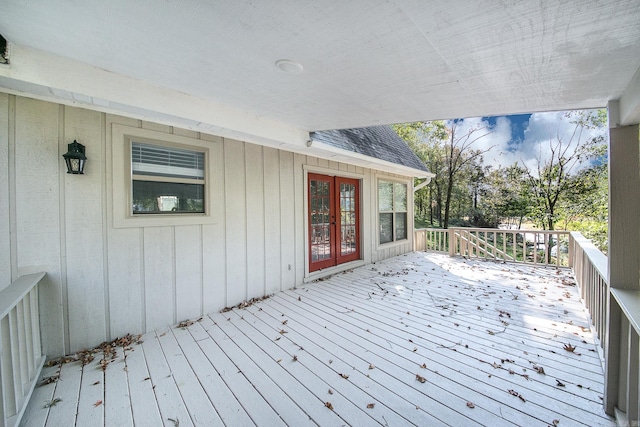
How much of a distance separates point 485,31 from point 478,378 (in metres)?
2.48

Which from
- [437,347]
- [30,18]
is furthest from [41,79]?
[437,347]

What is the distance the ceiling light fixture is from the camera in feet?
5.87

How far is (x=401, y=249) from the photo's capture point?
23.6ft

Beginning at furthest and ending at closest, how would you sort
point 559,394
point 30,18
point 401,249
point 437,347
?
point 401,249 → point 437,347 → point 559,394 → point 30,18

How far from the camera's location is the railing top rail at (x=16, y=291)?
4.96ft

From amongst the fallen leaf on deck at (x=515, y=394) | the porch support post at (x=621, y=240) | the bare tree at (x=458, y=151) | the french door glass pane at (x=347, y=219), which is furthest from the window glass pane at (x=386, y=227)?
the bare tree at (x=458, y=151)

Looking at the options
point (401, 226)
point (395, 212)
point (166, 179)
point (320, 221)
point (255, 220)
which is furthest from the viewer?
point (401, 226)

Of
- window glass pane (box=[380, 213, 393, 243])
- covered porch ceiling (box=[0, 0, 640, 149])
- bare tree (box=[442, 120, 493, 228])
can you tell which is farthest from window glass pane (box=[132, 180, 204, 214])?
bare tree (box=[442, 120, 493, 228])

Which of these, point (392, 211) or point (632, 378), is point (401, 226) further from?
point (632, 378)

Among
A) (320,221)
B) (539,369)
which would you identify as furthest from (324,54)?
(320,221)

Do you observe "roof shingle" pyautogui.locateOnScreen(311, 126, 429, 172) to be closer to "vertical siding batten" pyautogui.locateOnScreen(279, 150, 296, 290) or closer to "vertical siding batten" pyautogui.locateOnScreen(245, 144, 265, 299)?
"vertical siding batten" pyautogui.locateOnScreen(279, 150, 296, 290)

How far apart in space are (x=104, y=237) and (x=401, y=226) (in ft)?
22.1

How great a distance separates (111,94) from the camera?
198cm

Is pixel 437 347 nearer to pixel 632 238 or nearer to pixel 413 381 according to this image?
pixel 413 381
